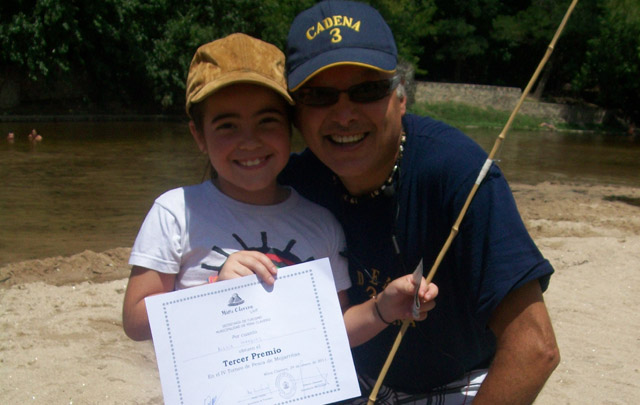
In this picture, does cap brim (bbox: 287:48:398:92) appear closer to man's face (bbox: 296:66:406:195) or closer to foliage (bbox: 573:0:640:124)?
man's face (bbox: 296:66:406:195)

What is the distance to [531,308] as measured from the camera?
6.06 feet

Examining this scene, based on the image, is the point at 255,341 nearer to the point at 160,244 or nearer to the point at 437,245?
the point at 160,244

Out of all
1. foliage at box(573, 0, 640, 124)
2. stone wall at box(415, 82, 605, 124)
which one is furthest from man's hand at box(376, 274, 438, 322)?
foliage at box(573, 0, 640, 124)

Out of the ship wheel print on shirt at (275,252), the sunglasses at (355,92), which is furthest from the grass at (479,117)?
the ship wheel print on shirt at (275,252)

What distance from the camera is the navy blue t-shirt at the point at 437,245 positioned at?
6.09 ft

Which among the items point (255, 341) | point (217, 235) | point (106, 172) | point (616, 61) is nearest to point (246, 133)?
point (217, 235)

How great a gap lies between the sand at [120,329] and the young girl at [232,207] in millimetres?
2011

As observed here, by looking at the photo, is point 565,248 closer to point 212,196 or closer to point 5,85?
point 212,196

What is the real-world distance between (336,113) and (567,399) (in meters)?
2.83

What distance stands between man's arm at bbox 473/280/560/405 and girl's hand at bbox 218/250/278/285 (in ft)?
2.25

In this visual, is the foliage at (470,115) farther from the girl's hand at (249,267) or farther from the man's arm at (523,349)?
the girl's hand at (249,267)

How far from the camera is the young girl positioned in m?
2.02

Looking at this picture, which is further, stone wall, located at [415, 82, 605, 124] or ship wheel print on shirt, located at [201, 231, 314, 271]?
stone wall, located at [415, 82, 605, 124]

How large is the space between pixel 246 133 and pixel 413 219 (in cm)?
62
